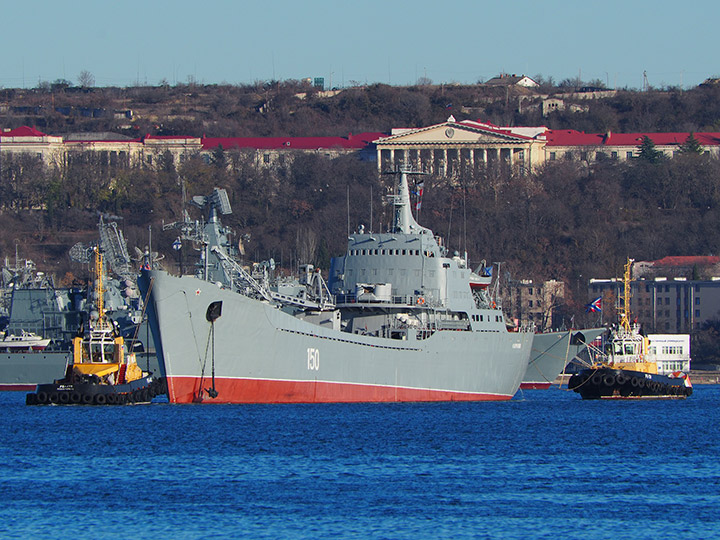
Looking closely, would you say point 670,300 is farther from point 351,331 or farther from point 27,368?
point 351,331

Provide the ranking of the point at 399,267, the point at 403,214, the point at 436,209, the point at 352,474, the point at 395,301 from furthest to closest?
the point at 436,209, the point at 403,214, the point at 399,267, the point at 395,301, the point at 352,474

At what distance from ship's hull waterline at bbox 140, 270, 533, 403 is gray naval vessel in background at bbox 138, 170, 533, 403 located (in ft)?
0.13

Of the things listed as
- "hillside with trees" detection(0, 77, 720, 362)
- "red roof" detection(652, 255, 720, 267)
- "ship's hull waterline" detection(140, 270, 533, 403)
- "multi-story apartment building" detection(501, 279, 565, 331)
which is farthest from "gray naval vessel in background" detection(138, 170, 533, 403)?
"red roof" detection(652, 255, 720, 267)

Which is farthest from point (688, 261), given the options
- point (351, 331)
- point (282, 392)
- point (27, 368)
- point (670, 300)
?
point (282, 392)

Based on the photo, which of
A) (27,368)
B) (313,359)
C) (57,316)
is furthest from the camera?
(57,316)

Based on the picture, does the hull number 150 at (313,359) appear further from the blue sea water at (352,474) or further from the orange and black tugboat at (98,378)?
the orange and black tugboat at (98,378)

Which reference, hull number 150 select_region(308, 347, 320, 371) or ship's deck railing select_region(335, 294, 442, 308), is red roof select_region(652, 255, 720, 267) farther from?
hull number 150 select_region(308, 347, 320, 371)

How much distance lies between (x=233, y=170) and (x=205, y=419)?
143822mm

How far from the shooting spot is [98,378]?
6538 centimetres

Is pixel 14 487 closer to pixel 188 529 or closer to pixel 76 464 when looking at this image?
pixel 76 464

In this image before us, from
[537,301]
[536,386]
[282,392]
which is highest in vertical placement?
[537,301]

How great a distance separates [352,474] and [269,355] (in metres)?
18.5

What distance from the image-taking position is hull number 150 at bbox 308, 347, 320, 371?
62.9 metres

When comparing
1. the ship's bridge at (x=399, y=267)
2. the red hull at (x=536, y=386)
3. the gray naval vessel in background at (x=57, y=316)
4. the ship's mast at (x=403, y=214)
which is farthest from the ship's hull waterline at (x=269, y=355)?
the red hull at (x=536, y=386)
